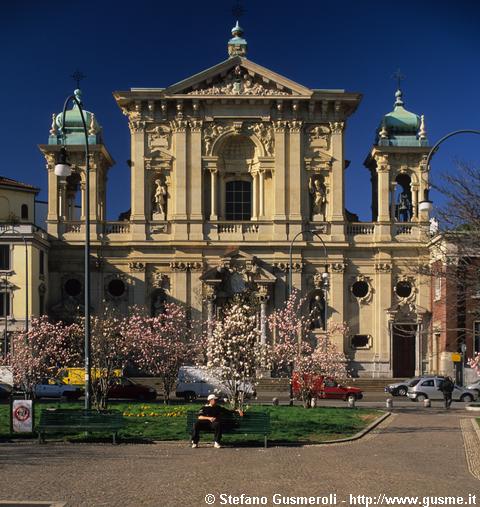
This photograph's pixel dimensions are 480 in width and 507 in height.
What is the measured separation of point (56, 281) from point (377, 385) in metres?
22.5

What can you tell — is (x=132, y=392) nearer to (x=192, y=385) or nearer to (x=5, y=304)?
(x=192, y=385)

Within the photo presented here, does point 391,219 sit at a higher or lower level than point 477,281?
higher

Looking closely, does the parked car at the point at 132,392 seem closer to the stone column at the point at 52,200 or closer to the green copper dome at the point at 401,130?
the stone column at the point at 52,200

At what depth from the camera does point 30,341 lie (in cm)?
5841

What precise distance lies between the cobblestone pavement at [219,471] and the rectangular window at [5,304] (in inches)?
1555

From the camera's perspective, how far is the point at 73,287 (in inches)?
2886

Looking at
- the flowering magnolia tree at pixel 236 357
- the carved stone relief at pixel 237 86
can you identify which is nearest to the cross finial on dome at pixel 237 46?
the carved stone relief at pixel 237 86

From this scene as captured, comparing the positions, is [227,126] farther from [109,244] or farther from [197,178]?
[109,244]

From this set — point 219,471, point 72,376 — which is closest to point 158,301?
point 72,376

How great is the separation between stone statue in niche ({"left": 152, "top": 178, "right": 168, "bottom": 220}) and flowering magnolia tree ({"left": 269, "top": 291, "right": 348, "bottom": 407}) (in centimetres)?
1075

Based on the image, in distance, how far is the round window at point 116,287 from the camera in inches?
2881

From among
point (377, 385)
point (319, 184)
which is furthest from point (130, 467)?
point (319, 184)

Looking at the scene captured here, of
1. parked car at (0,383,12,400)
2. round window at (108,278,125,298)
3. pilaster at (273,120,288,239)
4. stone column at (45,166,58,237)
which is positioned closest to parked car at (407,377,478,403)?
pilaster at (273,120,288,239)

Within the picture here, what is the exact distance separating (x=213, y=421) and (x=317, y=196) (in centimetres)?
4511
